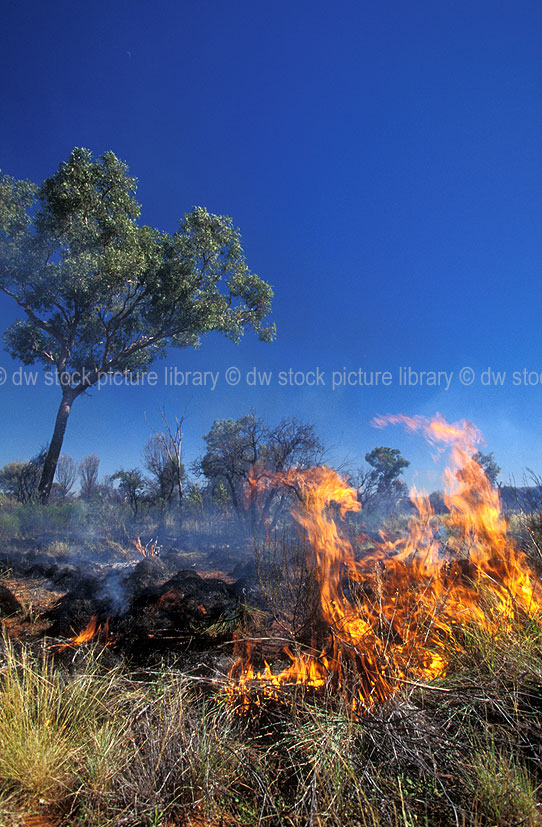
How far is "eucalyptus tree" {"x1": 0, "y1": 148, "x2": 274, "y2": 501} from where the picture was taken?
13.9 meters

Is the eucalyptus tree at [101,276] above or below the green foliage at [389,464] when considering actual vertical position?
above

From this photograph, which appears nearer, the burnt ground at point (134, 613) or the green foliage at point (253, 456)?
the burnt ground at point (134, 613)

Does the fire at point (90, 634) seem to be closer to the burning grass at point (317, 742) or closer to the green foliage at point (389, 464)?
the burning grass at point (317, 742)

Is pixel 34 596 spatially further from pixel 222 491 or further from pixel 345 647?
pixel 222 491

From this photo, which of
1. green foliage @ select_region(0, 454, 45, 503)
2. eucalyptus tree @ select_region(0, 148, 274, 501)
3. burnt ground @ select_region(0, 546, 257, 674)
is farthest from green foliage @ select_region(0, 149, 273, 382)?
burnt ground @ select_region(0, 546, 257, 674)

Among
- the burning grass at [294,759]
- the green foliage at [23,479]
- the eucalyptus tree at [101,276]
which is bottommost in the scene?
the burning grass at [294,759]

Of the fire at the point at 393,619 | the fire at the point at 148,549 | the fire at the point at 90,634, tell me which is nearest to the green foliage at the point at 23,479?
the fire at the point at 148,549

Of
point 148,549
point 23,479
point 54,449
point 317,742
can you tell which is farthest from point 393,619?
point 23,479

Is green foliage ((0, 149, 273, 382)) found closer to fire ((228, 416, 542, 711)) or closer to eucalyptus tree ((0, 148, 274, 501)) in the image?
eucalyptus tree ((0, 148, 274, 501))

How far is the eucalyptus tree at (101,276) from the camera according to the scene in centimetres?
1395

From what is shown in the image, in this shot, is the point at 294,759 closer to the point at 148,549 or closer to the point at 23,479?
the point at 148,549

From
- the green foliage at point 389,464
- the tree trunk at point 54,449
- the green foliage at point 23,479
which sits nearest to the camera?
the tree trunk at point 54,449

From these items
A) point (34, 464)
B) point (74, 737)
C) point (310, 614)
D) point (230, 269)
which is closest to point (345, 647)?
point (310, 614)

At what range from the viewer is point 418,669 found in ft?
9.09
